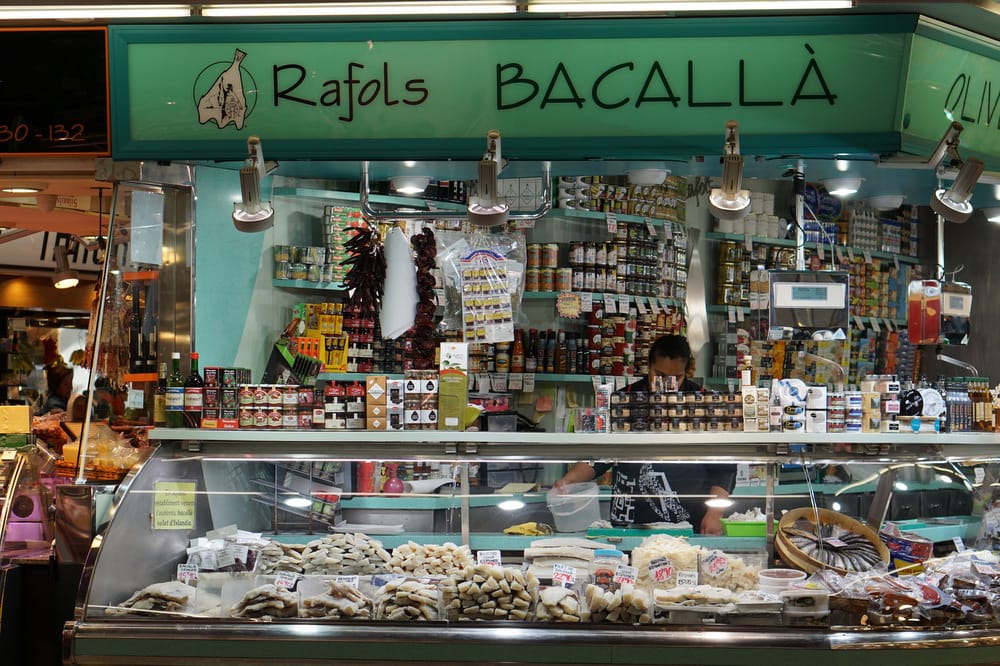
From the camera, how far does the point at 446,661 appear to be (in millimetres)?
3523

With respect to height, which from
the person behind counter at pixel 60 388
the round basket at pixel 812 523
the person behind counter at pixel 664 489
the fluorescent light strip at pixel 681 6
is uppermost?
the fluorescent light strip at pixel 681 6

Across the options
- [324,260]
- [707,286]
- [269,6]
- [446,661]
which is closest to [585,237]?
[707,286]

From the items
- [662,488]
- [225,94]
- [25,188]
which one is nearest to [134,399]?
[225,94]

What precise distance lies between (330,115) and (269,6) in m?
0.51

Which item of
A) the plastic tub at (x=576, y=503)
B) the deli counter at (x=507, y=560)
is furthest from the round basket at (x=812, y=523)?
the plastic tub at (x=576, y=503)

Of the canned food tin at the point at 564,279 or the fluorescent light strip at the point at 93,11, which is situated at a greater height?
the fluorescent light strip at the point at 93,11

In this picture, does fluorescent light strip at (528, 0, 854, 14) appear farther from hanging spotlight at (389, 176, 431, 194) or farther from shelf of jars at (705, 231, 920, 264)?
shelf of jars at (705, 231, 920, 264)

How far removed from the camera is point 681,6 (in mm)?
3984

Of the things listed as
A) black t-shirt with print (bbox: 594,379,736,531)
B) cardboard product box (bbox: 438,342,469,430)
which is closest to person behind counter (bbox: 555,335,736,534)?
black t-shirt with print (bbox: 594,379,736,531)

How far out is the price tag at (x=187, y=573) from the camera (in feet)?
13.0

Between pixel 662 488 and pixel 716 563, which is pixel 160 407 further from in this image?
pixel 716 563

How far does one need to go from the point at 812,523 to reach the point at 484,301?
217 cm

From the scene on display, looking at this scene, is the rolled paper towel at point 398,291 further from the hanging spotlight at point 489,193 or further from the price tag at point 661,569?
the price tag at point 661,569

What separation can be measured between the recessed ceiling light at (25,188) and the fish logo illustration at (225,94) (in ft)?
6.02
